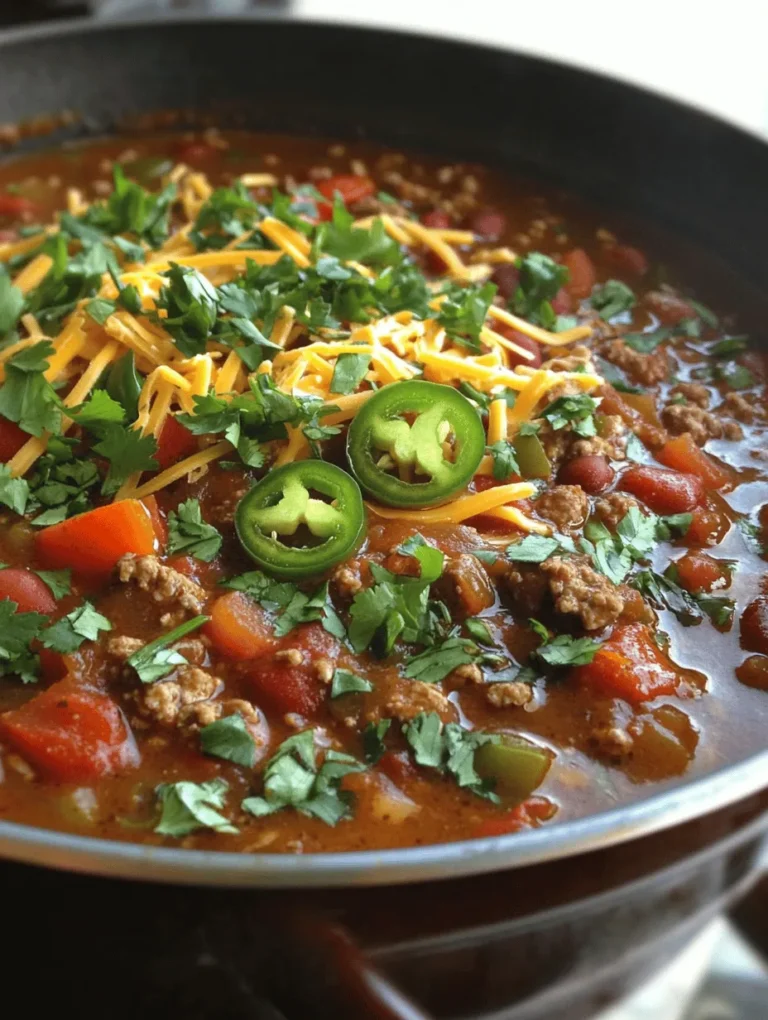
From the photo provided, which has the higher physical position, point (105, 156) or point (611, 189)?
point (611, 189)

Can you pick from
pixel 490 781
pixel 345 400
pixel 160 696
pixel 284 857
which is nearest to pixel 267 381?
pixel 345 400

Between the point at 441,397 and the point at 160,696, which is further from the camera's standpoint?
the point at 441,397

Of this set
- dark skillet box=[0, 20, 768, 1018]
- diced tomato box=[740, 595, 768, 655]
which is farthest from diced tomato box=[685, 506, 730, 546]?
dark skillet box=[0, 20, 768, 1018]

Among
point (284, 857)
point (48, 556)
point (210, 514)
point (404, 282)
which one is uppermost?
point (404, 282)

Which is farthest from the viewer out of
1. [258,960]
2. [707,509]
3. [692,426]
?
[692,426]

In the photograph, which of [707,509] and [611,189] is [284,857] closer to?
[707,509]

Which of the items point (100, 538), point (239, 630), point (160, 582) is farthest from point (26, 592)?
point (239, 630)

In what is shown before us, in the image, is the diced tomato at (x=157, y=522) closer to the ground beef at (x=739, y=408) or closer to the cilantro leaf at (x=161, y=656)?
the cilantro leaf at (x=161, y=656)

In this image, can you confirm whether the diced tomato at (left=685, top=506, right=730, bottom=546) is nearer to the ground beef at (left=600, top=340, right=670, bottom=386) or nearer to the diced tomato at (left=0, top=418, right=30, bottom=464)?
the ground beef at (left=600, top=340, right=670, bottom=386)
